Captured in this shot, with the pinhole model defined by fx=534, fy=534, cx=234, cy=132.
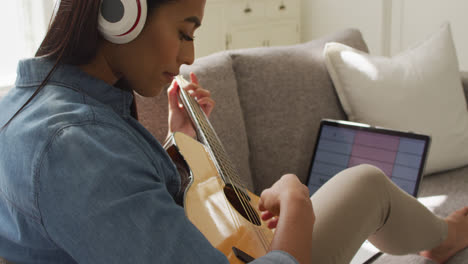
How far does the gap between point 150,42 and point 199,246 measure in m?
0.30

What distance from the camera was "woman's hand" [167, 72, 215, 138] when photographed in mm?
1408

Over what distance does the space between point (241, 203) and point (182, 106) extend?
46 centimetres

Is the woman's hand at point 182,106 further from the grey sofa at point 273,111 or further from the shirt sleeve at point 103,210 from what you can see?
the shirt sleeve at point 103,210

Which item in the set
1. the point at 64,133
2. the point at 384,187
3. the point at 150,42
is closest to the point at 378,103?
the point at 384,187

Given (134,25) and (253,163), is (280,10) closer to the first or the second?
(253,163)

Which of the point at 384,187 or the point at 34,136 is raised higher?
the point at 34,136

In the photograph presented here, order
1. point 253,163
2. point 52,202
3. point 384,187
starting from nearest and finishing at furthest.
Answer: point 52,202
point 384,187
point 253,163

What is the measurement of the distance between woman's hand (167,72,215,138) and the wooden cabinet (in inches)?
92.1

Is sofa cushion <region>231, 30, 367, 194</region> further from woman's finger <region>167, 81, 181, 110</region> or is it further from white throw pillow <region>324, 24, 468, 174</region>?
woman's finger <region>167, 81, 181, 110</region>

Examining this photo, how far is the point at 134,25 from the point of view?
0.73 m

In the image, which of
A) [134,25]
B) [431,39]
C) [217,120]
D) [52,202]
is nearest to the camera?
[52,202]

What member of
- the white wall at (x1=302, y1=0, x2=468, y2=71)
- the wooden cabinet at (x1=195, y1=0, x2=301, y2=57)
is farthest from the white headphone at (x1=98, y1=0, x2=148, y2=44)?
the wooden cabinet at (x1=195, y1=0, x2=301, y2=57)

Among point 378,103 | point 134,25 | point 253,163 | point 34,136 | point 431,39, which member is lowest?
point 253,163

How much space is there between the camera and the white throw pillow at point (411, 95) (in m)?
1.83
